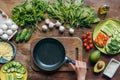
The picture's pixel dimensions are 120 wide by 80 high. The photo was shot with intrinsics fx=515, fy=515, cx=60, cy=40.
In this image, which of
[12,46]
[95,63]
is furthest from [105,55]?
[12,46]

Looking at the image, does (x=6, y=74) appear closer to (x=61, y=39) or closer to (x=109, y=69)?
(x=61, y=39)

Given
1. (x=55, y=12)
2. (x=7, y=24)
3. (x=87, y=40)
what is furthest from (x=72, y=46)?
(x=7, y=24)

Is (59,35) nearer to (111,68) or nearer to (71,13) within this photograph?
(71,13)

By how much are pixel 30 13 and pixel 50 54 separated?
241 millimetres

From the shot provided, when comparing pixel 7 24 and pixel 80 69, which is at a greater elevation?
pixel 7 24

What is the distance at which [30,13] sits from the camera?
8.89 ft

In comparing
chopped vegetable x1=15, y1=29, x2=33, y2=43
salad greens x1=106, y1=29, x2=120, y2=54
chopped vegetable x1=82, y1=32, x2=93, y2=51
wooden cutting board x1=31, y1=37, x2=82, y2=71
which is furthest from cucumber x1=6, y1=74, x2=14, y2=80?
salad greens x1=106, y1=29, x2=120, y2=54

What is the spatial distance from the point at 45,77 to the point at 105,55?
1.12 feet

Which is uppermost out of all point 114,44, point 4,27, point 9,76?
point 4,27

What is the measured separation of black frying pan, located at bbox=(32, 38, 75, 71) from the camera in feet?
8.75

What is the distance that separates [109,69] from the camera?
271 centimetres

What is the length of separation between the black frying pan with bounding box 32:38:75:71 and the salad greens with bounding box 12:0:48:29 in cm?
11

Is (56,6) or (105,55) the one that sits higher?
(56,6)

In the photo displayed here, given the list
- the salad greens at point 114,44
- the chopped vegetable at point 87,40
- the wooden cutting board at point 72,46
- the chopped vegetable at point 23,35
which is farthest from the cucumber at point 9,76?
the salad greens at point 114,44
